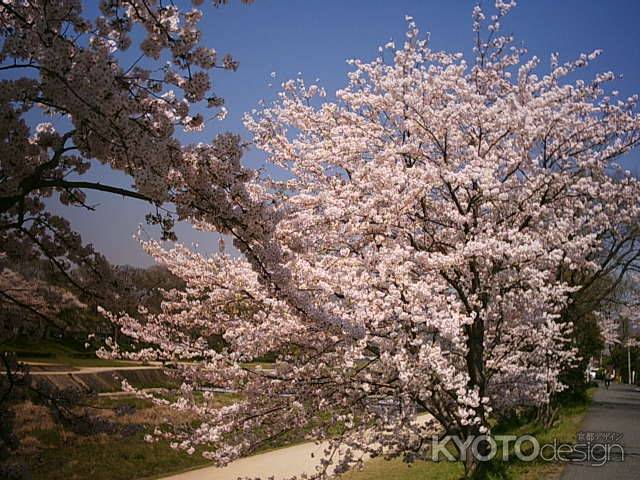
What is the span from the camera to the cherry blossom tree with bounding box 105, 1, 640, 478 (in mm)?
6840

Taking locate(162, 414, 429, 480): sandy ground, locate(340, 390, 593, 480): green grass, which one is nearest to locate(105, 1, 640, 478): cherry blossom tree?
locate(340, 390, 593, 480): green grass

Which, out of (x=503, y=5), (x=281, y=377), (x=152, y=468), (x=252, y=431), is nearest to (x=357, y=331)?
(x=281, y=377)

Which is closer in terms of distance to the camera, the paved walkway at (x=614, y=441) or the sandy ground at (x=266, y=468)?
the paved walkway at (x=614, y=441)

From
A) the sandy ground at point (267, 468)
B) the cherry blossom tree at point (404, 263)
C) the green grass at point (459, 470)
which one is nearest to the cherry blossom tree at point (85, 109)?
the cherry blossom tree at point (404, 263)

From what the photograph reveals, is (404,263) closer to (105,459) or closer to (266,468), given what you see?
(266,468)

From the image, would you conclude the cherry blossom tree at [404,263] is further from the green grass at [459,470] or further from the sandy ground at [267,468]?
the sandy ground at [267,468]

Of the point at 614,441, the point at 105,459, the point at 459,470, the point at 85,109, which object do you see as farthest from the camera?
the point at 614,441

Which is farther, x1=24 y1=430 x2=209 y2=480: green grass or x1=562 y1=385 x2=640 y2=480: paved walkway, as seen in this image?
x1=24 y1=430 x2=209 y2=480: green grass

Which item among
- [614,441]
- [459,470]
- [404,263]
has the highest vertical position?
[404,263]

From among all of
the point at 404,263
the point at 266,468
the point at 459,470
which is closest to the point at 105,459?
the point at 266,468

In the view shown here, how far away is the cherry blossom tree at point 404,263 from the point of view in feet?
22.4

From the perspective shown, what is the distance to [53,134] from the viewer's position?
3.94 m

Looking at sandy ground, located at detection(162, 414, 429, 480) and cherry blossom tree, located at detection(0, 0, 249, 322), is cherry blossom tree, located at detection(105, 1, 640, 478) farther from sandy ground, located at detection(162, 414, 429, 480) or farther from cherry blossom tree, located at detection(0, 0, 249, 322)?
sandy ground, located at detection(162, 414, 429, 480)

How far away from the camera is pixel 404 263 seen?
725 centimetres
